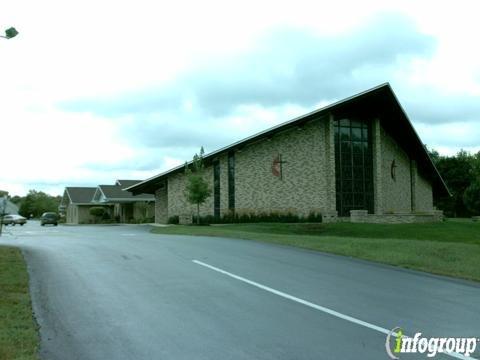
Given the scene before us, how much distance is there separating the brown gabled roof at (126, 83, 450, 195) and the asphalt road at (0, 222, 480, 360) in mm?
22342

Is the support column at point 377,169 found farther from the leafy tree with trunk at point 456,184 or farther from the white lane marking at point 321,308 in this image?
the leafy tree with trunk at point 456,184

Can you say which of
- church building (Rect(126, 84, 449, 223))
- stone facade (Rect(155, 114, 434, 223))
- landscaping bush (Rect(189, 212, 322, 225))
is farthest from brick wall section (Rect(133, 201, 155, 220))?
landscaping bush (Rect(189, 212, 322, 225))

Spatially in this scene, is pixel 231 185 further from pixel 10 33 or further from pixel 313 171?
pixel 10 33

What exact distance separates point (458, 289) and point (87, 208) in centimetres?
5637

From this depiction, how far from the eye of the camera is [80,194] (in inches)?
2532

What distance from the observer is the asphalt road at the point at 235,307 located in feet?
19.7

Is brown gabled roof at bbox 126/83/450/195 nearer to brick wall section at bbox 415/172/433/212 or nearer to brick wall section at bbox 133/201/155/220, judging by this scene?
brick wall section at bbox 415/172/433/212

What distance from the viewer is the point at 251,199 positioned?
36062 millimetres

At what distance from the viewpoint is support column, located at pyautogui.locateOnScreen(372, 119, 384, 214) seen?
38741mm

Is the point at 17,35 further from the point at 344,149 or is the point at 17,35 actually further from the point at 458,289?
the point at 344,149

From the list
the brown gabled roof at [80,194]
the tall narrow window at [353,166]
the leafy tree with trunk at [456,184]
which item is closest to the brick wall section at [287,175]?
the tall narrow window at [353,166]

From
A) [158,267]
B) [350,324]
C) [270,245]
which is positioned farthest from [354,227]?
Answer: [350,324]

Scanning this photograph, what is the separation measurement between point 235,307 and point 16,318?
123 inches

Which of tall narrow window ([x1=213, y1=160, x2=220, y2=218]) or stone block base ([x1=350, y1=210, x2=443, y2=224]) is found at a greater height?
tall narrow window ([x1=213, y1=160, x2=220, y2=218])
